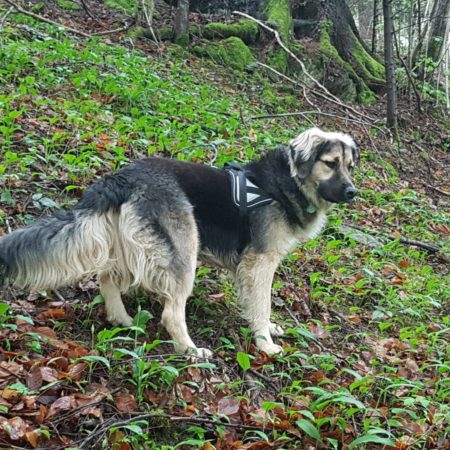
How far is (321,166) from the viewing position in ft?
17.4

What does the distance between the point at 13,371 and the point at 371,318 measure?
387cm

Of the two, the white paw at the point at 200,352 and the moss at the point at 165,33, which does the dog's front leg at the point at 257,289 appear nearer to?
the white paw at the point at 200,352

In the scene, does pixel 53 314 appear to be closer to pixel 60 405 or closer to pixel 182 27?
pixel 60 405

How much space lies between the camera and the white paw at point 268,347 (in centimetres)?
465

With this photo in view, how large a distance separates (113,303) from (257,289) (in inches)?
52.9

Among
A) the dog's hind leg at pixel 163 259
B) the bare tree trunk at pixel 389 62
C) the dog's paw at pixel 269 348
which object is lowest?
the dog's paw at pixel 269 348

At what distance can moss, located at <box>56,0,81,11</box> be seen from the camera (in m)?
14.5

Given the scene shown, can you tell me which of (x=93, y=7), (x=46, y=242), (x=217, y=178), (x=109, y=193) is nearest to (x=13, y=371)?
(x=46, y=242)

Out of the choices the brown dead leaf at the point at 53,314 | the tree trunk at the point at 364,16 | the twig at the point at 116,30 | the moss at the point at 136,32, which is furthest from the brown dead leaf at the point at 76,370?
the tree trunk at the point at 364,16

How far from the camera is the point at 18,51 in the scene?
30.3 ft

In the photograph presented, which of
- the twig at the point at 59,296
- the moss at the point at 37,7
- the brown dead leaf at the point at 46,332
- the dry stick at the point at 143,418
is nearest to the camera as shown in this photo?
the dry stick at the point at 143,418

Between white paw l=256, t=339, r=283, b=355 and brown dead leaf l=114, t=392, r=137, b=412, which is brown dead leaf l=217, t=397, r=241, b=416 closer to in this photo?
brown dead leaf l=114, t=392, r=137, b=412

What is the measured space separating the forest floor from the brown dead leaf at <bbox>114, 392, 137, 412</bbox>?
13mm

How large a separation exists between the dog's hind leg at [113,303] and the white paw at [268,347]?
117 centimetres
